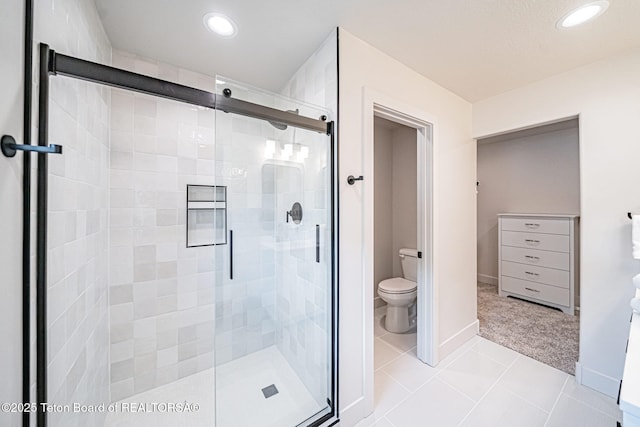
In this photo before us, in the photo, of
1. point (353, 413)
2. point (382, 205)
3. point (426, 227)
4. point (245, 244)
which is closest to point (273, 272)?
point (245, 244)

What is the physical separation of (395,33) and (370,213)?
110 centimetres

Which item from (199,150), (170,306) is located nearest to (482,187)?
(199,150)

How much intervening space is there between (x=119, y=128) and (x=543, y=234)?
4.66 meters

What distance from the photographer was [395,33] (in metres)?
1.36

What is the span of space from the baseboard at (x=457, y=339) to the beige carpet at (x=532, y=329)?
0.15 meters

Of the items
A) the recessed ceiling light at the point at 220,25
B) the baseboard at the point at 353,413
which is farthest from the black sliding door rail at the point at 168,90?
the baseboard at the point at 353,413

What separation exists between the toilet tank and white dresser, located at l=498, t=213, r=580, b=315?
1.74 meters

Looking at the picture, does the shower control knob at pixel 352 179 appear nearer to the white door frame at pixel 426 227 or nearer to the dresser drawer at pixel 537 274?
the white door frame at pixel 426 227

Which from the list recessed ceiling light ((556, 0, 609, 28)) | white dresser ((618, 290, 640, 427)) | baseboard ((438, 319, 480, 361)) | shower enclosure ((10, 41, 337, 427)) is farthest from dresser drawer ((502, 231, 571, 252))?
shower enclosure ((10, 41, 337, 427))

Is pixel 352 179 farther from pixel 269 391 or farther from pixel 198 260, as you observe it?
pixel 269 391

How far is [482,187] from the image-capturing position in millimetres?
3912

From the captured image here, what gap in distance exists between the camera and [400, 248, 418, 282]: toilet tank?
271cm

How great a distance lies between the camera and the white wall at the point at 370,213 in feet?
4.50

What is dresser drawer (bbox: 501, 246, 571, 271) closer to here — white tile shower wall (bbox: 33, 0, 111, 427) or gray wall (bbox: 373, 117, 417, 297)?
gray wall (bbox: 373, 117, 417, 297)
